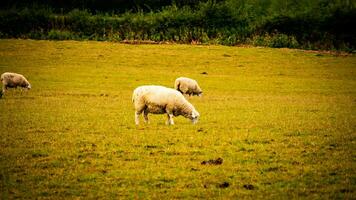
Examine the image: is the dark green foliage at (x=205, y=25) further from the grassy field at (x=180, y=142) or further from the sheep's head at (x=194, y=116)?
the sheep's head at (x=194, y=116)

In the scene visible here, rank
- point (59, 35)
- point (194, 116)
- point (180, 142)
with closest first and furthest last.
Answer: point (180, 142) → point (194, 116) → point (59, 35)

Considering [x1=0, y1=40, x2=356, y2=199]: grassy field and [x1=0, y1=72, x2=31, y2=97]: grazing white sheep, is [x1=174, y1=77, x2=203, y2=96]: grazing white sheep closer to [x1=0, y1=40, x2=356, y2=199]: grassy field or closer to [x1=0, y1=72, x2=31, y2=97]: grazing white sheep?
[x1=0, y1=40, x2=356, y2=199]: grassy field

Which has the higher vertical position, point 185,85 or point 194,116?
point 194,116

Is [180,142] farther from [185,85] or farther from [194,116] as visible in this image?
[185,85]

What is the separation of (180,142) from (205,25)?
46.3 meters

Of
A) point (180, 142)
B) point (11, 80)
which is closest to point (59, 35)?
point (11, 80)

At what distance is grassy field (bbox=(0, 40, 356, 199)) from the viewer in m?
8.94

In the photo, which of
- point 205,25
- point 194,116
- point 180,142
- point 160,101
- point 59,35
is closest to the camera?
point 180,142

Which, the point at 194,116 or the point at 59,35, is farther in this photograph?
the point at 59,35

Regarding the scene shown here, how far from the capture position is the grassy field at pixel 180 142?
8938mm

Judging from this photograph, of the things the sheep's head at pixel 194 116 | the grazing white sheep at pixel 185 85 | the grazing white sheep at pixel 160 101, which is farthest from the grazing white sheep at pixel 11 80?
the sheep's head at pixel 194 116

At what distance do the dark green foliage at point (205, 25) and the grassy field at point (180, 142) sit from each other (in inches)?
805

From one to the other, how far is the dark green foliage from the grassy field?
20.4m

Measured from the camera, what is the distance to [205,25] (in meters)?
57.9
